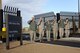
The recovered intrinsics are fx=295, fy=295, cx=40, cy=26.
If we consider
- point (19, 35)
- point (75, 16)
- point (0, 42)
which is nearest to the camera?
point (19, 35)

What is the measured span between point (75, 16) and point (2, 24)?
954cm

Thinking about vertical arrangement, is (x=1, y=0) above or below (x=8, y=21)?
above

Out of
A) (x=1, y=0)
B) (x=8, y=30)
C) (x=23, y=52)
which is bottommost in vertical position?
(x=23, y=52)

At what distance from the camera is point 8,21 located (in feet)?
55.6

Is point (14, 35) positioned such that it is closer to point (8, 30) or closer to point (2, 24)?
point (8, 30)

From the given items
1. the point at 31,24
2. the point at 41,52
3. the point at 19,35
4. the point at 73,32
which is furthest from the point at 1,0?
the point at 41,52

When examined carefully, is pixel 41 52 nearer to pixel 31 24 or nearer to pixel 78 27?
pixel 31 24

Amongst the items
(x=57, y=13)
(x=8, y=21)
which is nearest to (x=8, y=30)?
(x=8, y=21)

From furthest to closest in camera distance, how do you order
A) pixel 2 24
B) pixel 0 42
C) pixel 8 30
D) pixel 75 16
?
pixel 75 16
pixel 2 24
pixel 0 42
pixel 8 30

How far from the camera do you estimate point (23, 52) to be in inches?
575

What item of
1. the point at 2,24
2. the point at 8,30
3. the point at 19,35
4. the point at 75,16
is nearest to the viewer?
the point at 8,30

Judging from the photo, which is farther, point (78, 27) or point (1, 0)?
point (78, 27)

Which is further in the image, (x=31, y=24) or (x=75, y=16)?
(x=75, y=16)

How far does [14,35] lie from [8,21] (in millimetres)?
1092
